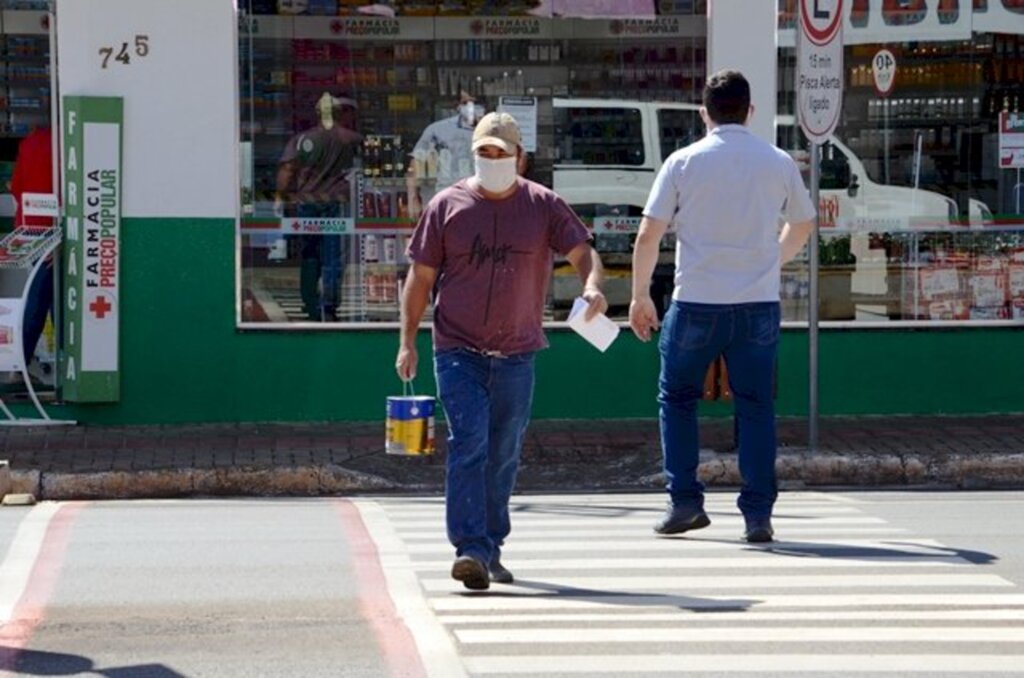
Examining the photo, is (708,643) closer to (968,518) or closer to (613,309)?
(968,518)

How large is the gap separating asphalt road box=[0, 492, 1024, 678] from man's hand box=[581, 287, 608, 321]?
114 centimetres

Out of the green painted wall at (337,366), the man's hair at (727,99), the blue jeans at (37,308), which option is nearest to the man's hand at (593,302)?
the man's hair at (727,99)

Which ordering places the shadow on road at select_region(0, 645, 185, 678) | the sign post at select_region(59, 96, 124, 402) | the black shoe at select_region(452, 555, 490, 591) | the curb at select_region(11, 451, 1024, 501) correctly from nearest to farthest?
the shadow on road at select_region(0, 645, 185, 678) → the black shoe at select_region(452, 555, 490, 591) → the curb at select_region(11, 451, 1024, 501) → the sign post at select_region(59, 96, 124, 402)

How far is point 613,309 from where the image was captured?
14164 mm

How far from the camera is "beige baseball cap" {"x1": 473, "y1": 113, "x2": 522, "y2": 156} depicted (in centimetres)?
824

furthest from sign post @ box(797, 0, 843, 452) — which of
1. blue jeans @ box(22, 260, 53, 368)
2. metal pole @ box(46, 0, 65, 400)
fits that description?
blue jeans @ box(22, 260, 53, 368)

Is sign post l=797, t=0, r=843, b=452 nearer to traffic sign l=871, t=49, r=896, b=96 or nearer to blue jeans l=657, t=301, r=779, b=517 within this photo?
traffic sign l=871, t=49, r=896, b=96

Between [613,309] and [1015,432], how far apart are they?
2855 millimetres

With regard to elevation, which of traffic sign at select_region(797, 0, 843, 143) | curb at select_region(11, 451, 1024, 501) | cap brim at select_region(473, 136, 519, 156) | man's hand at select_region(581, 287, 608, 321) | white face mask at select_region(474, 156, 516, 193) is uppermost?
traffic sign at select_region(797, 0, 843, 143)

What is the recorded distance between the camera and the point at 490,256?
8273 millimetres

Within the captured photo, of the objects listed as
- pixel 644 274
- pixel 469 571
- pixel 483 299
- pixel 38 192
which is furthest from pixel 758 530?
pixel 38 192

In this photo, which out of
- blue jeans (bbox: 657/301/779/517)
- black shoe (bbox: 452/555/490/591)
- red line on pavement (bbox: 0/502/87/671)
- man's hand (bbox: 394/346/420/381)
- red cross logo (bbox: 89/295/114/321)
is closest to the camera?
red line on pavement (bbox: 0/502/87/671)

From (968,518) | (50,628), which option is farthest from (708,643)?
(968,518)

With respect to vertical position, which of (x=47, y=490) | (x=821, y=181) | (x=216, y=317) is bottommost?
(x=47, y=490)
